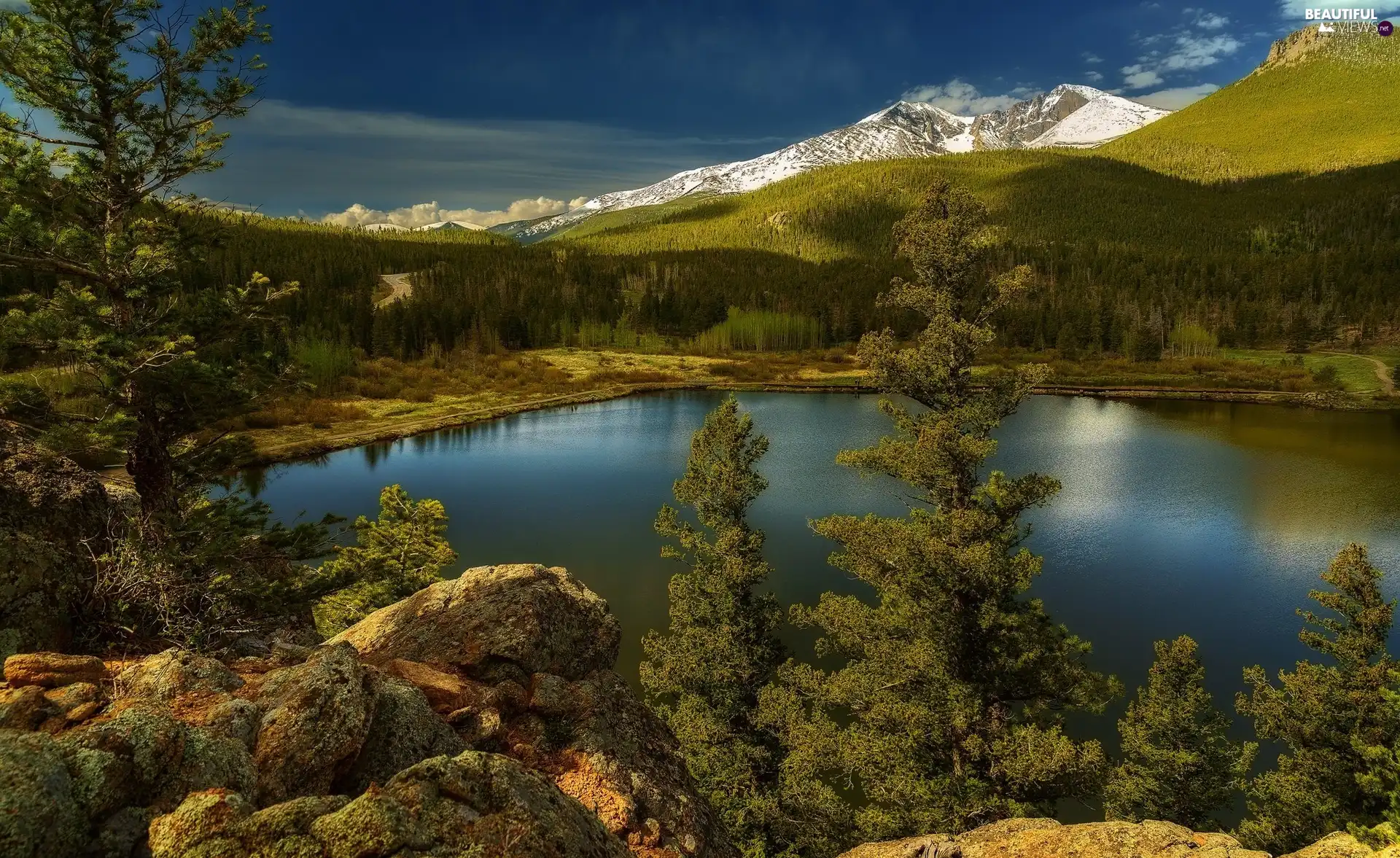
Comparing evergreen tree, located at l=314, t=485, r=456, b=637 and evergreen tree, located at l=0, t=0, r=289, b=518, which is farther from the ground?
evergreen tree, located at l=0, t=0, r=289, b=518

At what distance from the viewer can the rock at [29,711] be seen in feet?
19.6

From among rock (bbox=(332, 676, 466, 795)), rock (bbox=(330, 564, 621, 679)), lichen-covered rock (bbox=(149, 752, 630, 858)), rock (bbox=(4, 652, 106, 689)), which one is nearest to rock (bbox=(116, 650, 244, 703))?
rock (bbox=(4, 652, 106, 689))

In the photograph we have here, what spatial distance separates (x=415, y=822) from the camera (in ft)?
19.0

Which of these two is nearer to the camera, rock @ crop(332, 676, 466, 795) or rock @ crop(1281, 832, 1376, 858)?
rock @ crop(332, 676, 466, 795)

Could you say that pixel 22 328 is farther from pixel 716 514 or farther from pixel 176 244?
pixel 716 514

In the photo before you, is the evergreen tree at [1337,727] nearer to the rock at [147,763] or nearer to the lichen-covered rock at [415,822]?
the lichen-covered rock at [415,822]

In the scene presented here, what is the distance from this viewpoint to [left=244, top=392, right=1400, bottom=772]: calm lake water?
34969 mm

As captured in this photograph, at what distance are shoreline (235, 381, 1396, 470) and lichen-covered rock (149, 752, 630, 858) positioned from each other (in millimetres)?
67838

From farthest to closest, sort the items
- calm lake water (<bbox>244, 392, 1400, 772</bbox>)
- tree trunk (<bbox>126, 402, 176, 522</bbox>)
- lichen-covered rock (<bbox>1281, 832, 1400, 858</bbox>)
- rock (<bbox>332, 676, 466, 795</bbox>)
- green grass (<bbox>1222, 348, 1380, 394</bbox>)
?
green grass (<bbox>1222, 348, 1380, 394</bbox>) → calm lake water (<bbox>244, 392, 1400, 772</bbox>) → tree trunk (<bbox>126, 402, 176, 522</bbox>) → lichen-covered rock (<bbox>1281, 832, 1400, 858</bbox>) → rock (<bbox>332, 676, 466, 795</bbox>)

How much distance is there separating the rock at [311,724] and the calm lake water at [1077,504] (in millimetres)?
19059

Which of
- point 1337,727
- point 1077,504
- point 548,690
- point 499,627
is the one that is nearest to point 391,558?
point 499,627

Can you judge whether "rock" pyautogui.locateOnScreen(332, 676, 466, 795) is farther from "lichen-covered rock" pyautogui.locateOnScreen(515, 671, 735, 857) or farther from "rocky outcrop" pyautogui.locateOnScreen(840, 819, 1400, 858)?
"rocky outcrop" pyautogui.locateOnScreen(840, 819, 1400, 858)

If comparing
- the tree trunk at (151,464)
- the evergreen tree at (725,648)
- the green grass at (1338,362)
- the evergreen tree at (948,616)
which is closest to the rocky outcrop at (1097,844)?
the evergreen tree at (948,616)

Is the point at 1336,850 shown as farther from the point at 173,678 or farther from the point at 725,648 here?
the point at 173,678
